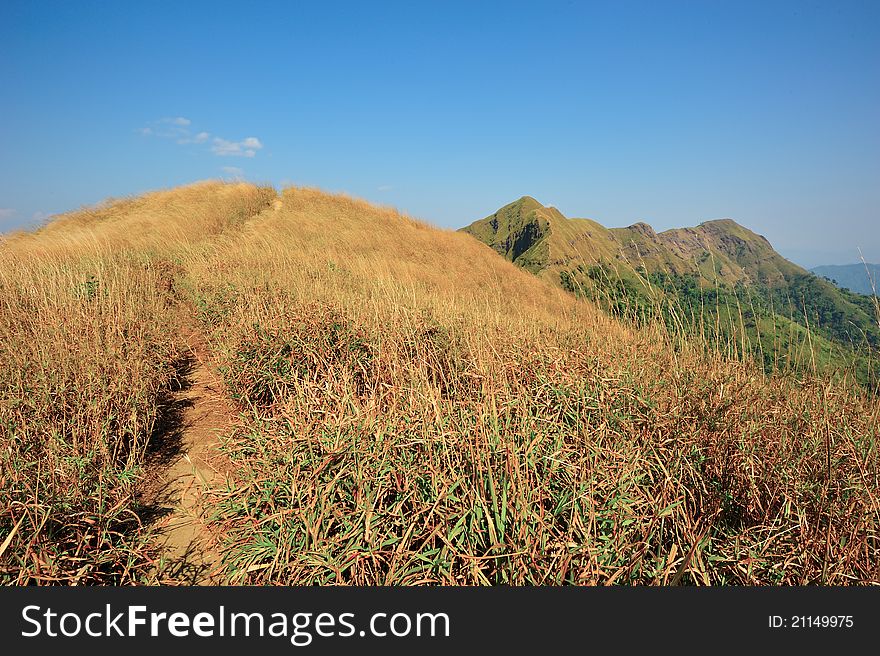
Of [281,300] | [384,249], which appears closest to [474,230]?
[384,249]

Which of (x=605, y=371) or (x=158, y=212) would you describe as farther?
(x=158, y=212)

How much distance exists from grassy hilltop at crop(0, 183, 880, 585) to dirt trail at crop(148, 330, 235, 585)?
3 centimetres

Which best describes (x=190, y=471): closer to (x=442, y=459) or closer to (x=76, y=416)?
(x=76, y=416)

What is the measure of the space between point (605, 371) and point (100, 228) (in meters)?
15.5

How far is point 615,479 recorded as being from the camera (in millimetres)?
2084

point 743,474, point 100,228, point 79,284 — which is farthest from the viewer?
point 100,228

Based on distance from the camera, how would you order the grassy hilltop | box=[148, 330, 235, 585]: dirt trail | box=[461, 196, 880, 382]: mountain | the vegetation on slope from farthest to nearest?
box=[461, 196, 880, 382]: mountain → box=[148, 330, 235, 585]: dirt trail → the vegetation on slope → the grassy hilltop

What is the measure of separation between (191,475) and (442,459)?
2090mm

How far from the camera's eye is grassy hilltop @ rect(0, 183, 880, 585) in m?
1.84

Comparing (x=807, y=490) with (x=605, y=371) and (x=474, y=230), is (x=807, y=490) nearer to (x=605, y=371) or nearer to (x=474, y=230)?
(x=605, y=371)

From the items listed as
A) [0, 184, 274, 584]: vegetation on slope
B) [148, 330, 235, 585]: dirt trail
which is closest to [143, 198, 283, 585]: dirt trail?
[148, 330, 235, 585]: dirt trail

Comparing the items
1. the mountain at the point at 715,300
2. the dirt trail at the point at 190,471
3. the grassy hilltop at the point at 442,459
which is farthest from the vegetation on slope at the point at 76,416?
the mountain at the point at 715,300

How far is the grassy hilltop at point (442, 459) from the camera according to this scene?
1844 millimetres

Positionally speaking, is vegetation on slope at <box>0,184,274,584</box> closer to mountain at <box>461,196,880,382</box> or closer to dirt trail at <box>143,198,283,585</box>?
dirt trail at <box>143,198,283,585</box>
